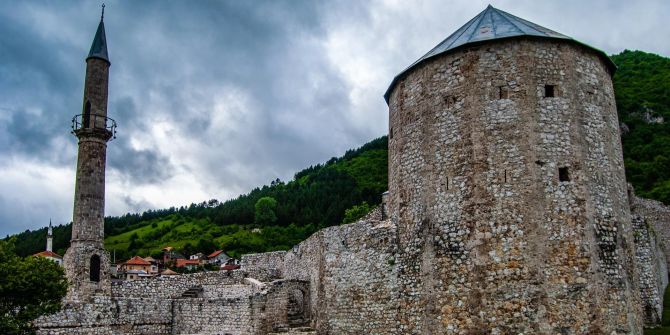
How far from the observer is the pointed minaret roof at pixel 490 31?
18141 millimetres

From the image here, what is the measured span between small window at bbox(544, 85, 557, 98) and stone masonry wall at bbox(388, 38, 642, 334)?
0.06 m

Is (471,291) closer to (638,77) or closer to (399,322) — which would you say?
(399,322)

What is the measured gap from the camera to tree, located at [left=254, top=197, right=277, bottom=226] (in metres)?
110

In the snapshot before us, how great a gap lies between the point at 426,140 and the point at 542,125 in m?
3.52

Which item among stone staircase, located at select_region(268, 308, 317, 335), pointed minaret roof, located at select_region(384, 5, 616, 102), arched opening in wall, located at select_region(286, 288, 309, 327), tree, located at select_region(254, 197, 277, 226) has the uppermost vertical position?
tree, located at select_region(254, 197, 277, 226)

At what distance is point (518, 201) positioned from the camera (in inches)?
670

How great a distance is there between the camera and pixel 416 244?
18859mm

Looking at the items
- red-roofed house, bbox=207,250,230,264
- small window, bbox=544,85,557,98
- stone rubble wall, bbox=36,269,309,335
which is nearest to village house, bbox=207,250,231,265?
red-roofed house, bbox=207,250,230,264

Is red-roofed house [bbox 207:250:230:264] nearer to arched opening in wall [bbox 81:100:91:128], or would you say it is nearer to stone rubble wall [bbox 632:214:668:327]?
arched opening in wall [bbox 81:100:91:128]

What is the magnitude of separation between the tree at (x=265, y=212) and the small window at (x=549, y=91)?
310 feet

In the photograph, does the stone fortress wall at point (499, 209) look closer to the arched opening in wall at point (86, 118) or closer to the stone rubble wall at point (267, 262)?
the stone rubble wall at point (267, 262)

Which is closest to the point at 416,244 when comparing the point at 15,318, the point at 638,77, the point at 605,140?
the point at 605,140

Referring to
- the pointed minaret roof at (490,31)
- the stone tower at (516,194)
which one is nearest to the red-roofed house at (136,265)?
the pointed minaret roof at (490,31)

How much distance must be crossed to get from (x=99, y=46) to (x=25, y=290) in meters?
15.8
